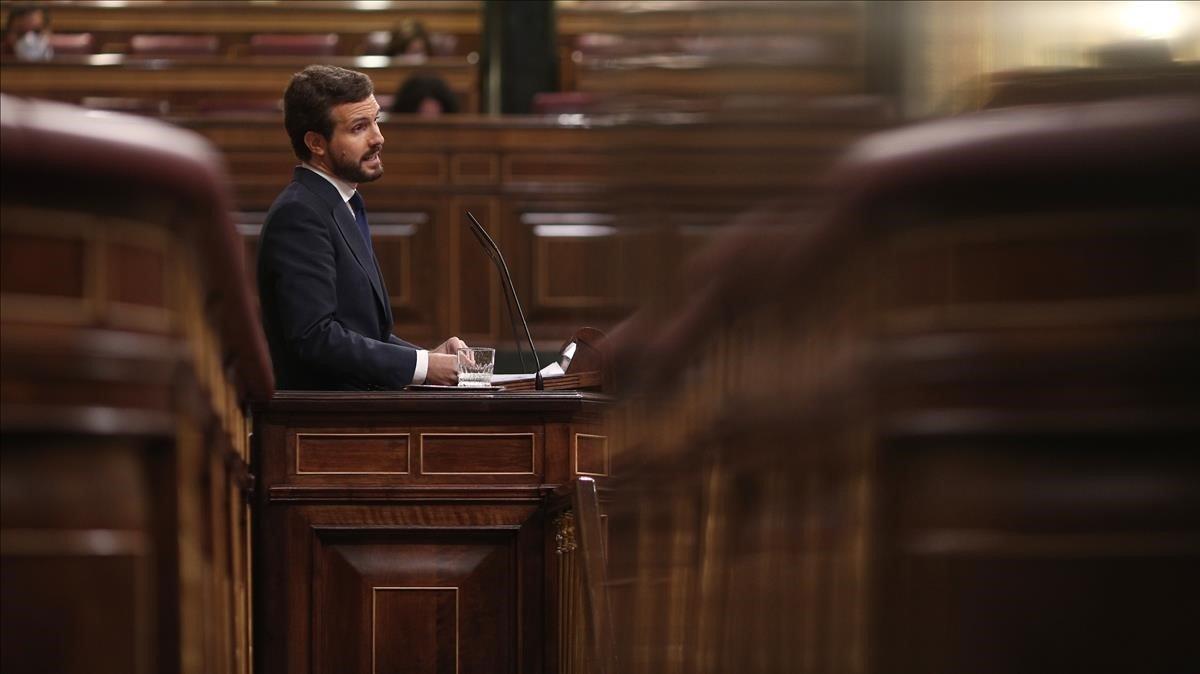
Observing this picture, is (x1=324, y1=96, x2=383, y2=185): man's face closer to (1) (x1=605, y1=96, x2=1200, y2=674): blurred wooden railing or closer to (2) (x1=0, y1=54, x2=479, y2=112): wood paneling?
(1) (x1=605, y1=96, x2=1200, y2=674): blurred wooden railing

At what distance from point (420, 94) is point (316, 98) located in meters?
1.80

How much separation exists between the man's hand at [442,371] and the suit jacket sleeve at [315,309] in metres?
0.04

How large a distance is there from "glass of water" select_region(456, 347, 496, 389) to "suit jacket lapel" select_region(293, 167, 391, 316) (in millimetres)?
171

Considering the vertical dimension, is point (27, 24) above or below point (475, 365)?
above

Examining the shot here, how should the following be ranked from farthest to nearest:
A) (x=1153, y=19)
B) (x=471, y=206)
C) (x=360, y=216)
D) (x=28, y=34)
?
(x=28, y=34) → (x=471, y=206) → (x=360, y=216) → (x=1153, y=19)

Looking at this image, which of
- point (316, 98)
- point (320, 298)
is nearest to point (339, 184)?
point (316, 98)

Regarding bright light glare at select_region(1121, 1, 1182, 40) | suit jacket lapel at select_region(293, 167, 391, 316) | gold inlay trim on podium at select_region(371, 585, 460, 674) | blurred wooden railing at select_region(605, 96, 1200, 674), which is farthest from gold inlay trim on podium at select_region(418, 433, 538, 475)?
bright light glare at select_region(1121, 1, 1182, 40)

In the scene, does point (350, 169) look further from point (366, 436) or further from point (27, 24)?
point (27, 24)

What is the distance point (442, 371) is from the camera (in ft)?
7.57

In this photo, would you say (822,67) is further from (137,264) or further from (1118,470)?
(137,264)

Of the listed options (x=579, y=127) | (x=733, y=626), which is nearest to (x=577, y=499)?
(x=733, y=626)

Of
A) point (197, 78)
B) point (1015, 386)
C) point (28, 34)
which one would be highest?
point (28, 34)

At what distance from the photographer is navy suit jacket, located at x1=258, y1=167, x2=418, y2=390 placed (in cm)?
222

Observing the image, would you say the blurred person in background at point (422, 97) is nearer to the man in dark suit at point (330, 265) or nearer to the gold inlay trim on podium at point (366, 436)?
the man in dark suit at point (330, 265)
